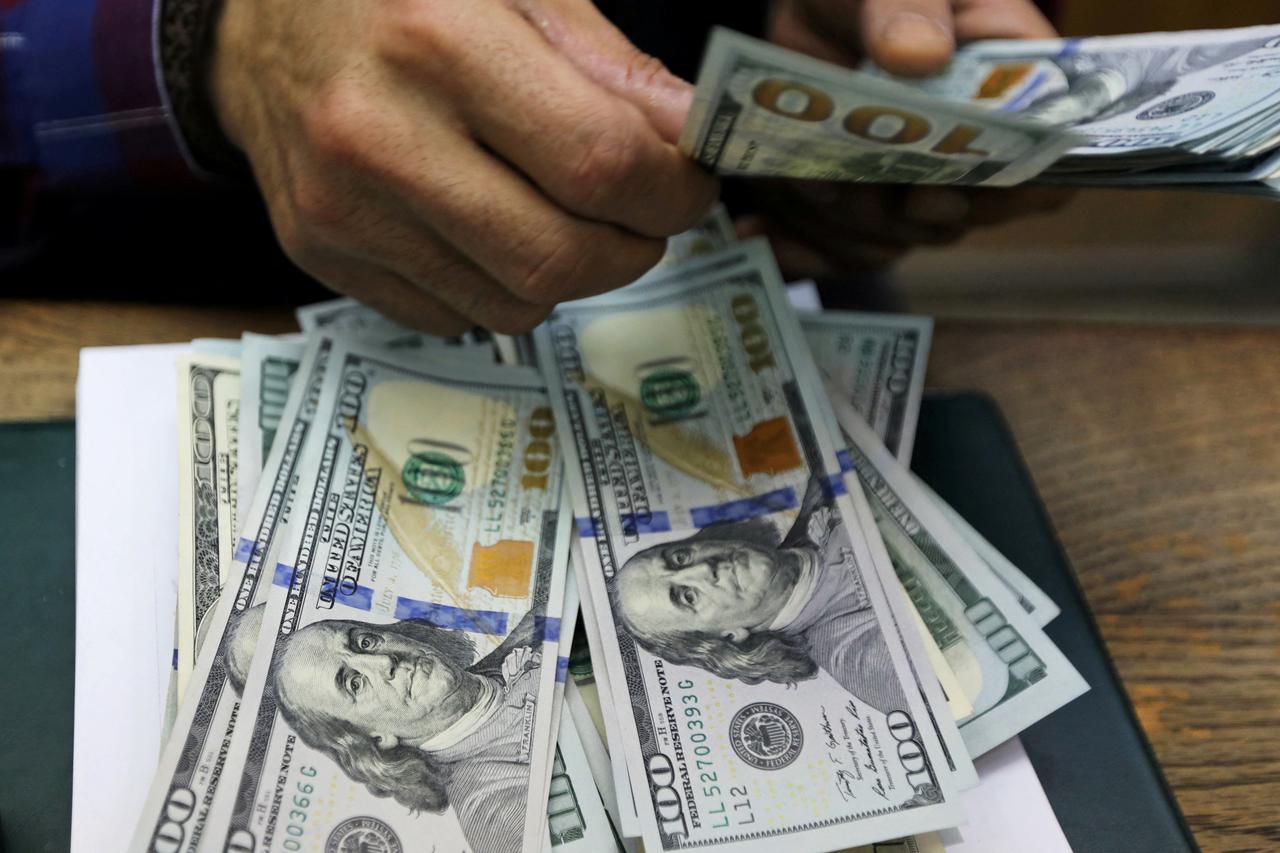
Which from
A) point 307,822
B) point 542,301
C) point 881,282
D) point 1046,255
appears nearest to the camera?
point 307,822

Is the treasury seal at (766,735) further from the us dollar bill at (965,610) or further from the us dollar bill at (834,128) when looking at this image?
the us dollar bill at (834,128)

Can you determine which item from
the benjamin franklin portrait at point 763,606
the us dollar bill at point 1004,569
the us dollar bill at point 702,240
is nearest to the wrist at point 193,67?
the us dollar bill at point 702,240

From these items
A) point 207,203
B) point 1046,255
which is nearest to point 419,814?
point 207,203

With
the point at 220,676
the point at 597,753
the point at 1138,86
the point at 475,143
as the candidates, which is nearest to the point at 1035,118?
the point at 1138,86

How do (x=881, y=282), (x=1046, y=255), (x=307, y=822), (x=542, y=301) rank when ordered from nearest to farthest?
(x=307, y=822)
(x=542, y=301)
(x=881, y=282)
(x=1046, y=255)

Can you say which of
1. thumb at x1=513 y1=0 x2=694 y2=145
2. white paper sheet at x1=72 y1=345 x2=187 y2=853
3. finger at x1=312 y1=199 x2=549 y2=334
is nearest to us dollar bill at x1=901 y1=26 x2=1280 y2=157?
thumb at x1=513 y1=0 x2=694 y2=145

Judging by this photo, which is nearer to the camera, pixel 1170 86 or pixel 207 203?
pixel 1170 86

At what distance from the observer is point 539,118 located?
0.47 meters

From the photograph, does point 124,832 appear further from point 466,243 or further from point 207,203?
point 207,203

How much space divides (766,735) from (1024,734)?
144 mm

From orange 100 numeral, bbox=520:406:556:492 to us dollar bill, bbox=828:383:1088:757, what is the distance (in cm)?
18

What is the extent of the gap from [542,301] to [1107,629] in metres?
0.39

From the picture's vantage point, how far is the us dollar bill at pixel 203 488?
504mm

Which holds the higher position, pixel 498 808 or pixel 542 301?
pixel 542 301
